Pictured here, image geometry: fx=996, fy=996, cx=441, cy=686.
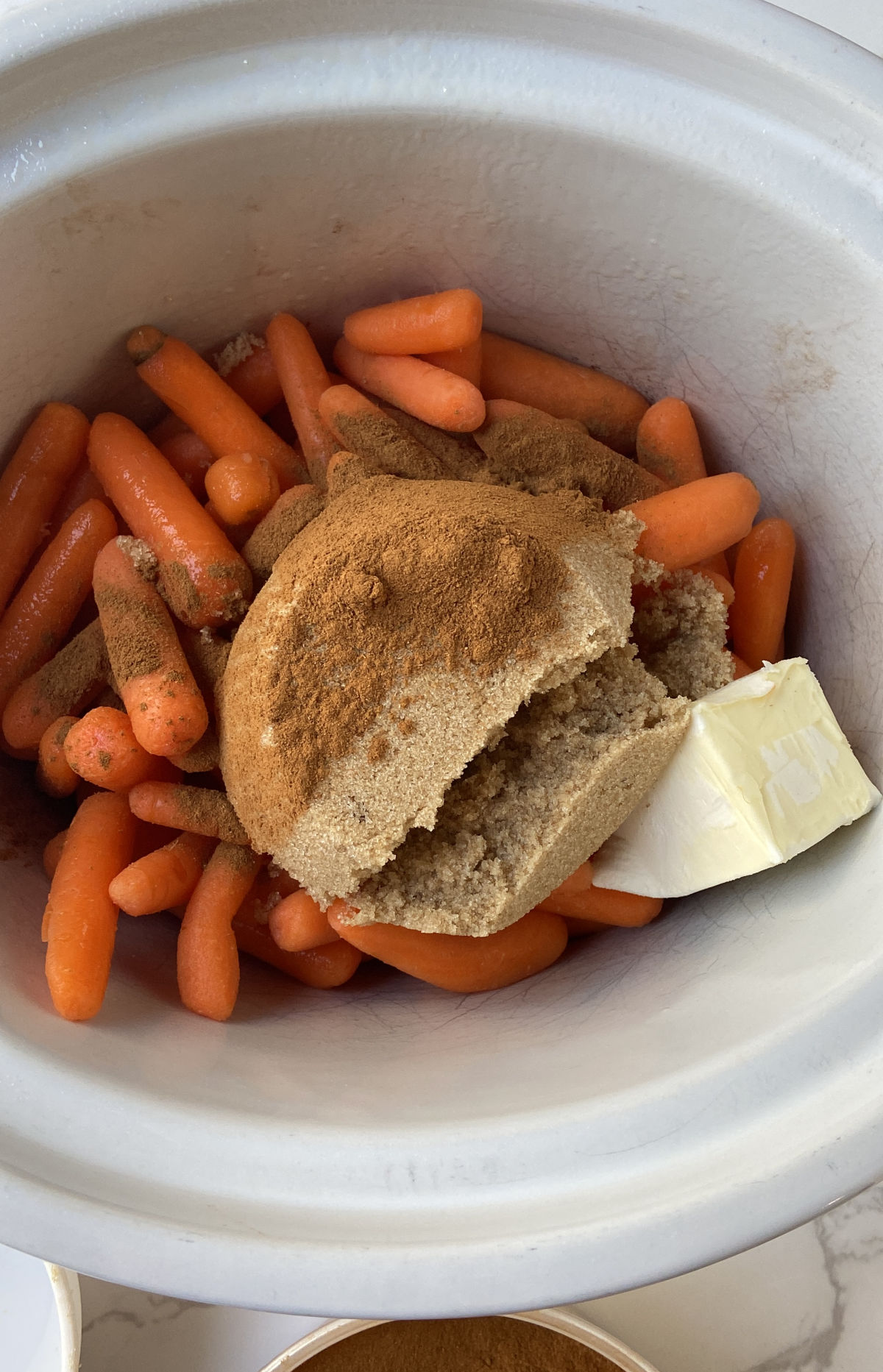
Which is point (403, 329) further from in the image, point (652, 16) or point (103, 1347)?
point (103, 1347)

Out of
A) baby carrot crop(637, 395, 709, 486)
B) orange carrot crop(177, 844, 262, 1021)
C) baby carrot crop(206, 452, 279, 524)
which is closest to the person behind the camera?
orange carrot crop(177, 844, 262, 1021)

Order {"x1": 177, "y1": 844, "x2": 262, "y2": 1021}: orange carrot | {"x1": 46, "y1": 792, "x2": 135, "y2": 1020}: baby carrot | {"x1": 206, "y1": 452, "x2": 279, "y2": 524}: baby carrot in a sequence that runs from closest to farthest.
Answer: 1. {"x1": 46, "y1": 792, "x2": 135, "y2": 1020}: baby carrot
2. {"x1": 177, "y1": 844, "x2": 262, "y2": 1021}: orange carrot
3. {"x1": 206, "y1": 452, "x2": 279, "y2": 524}: baby carrot

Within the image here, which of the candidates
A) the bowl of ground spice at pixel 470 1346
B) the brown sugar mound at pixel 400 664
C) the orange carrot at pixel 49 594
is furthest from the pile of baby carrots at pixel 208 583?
the bowl of ground spice at pixel 470 1346

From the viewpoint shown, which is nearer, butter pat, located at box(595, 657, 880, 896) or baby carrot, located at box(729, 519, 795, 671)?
butter pat, located at box(595, 657, 880, 896)

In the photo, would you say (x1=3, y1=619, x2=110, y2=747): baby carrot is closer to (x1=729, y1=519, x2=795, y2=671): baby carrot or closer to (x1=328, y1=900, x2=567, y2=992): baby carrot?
(x1=328, y1=900, x2=567, y2=992): baby carrot

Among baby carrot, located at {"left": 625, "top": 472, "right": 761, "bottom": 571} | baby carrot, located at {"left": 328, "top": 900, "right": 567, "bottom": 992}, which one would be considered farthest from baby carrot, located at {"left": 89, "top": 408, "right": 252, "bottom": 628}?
baby carrot, located at {"left": 625, "top": 472, "right": 761, "bottom": 571}

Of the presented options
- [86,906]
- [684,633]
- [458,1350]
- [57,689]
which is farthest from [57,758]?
[458,1350]

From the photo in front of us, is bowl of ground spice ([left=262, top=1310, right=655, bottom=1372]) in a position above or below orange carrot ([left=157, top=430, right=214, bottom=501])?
below

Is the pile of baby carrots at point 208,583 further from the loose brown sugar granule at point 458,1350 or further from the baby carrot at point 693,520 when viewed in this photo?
the loose brown sugar granule at point 458,1350
